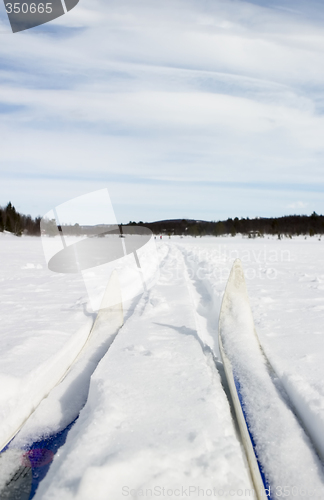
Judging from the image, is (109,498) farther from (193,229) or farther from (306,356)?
(193,229)

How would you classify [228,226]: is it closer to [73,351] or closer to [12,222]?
[12,222]

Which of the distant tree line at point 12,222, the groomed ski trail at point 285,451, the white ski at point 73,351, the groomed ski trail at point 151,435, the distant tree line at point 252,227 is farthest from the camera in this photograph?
the distant tree line at point 252,227

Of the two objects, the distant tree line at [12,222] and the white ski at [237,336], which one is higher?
the distant tree line at [12,222]

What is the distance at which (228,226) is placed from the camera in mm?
112625

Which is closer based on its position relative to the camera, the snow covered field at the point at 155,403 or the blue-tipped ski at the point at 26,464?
the snow covered field at the point at 155,403

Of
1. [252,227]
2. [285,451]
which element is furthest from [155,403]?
[252,227]

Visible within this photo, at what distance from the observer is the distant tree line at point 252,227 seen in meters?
92.1

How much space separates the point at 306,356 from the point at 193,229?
97672 millimetres

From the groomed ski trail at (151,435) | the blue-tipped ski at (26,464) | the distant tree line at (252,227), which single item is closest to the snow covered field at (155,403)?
the groomed ski trail at (151,435)

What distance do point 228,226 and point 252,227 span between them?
876cm

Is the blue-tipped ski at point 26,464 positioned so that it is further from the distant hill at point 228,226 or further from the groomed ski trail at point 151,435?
the distant hill at point 228,226

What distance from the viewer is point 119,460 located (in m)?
1.94

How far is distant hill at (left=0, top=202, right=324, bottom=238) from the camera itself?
233ft

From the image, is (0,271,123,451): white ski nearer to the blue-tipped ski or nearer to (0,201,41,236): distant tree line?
the blue-tipped ski
